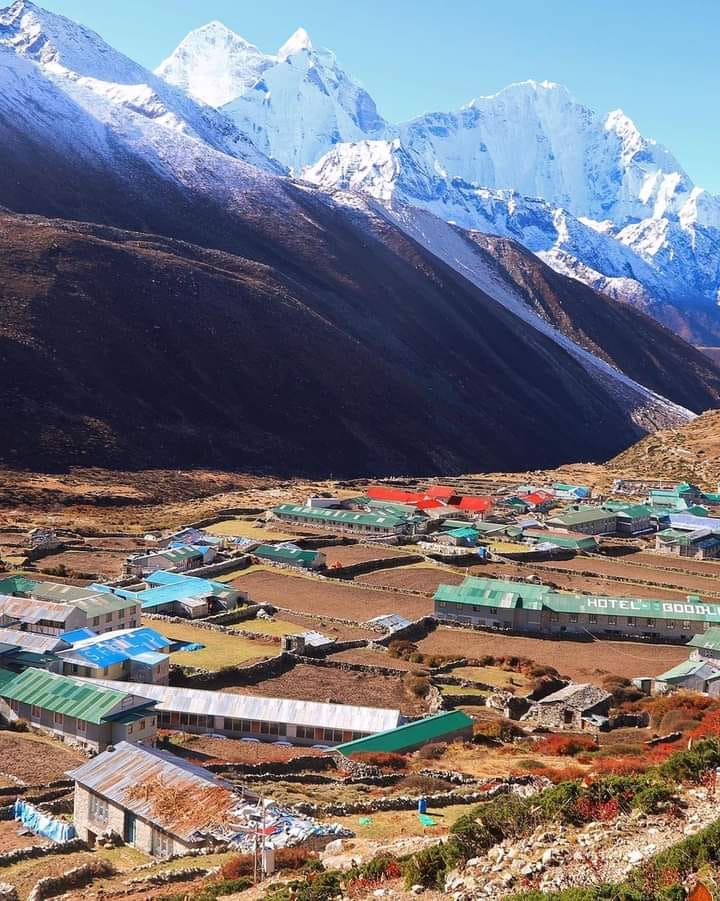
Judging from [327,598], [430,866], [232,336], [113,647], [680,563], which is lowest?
[327,598]

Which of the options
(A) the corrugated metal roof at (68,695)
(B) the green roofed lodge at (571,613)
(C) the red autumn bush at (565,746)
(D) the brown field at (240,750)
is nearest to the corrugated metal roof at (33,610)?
(A) the corrugated metal roof at (68,695)

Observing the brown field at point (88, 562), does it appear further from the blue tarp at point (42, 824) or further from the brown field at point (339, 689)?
the blue tarp at point (42, 824)

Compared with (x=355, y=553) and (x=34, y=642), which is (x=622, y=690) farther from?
(x=355, y=553)

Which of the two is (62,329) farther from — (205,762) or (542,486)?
(205,762)

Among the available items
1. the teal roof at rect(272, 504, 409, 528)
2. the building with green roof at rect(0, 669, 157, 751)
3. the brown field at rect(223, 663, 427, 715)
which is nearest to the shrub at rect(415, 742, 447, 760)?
the brown field at rect(223, 663, 427, 715)

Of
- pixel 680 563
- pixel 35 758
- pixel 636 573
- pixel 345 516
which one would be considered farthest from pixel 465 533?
pixel 35 758

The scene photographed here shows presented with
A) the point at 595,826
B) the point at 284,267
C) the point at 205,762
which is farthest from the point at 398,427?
the point at 595,826
